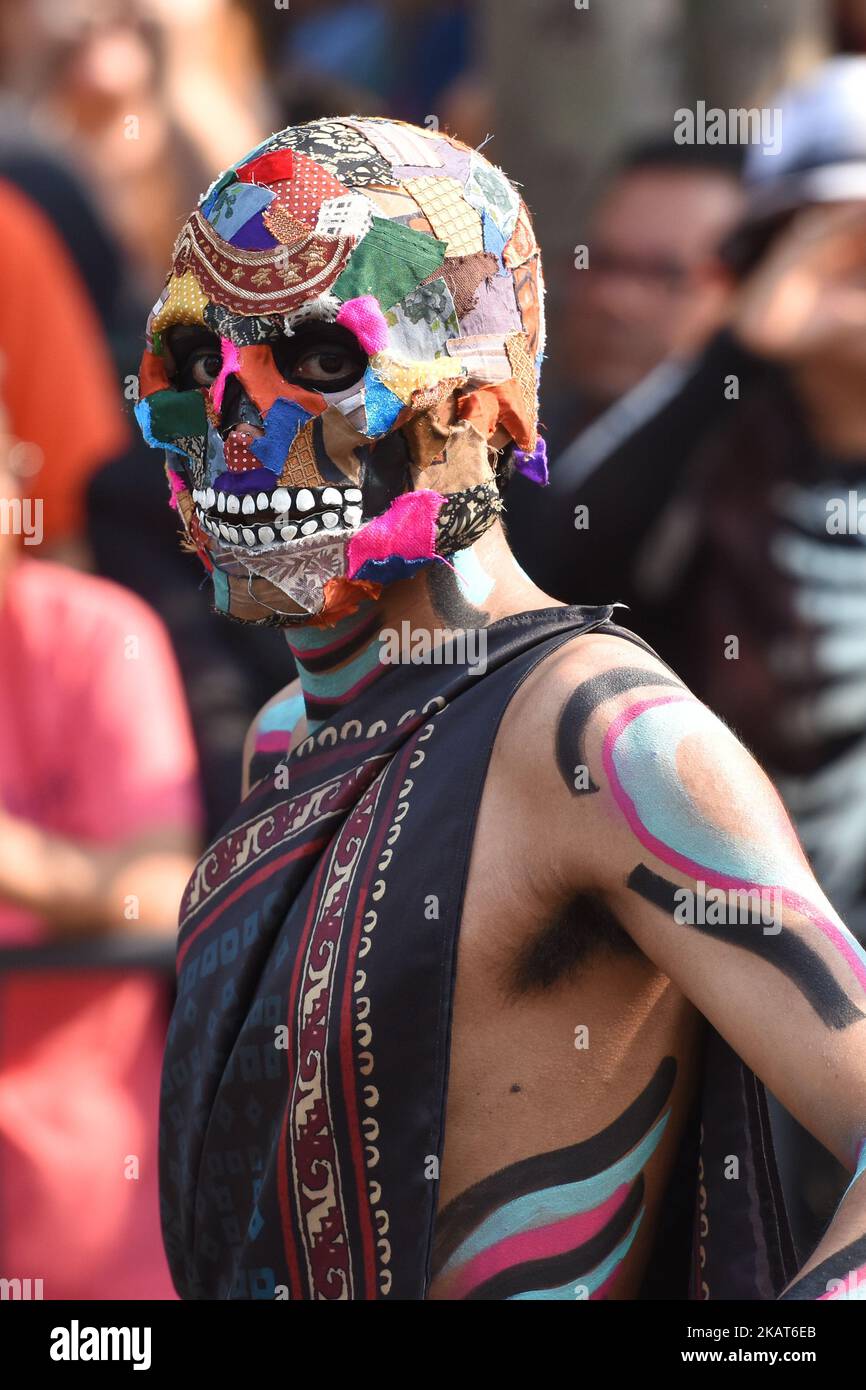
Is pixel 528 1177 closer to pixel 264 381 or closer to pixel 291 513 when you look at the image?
pixel 291 513

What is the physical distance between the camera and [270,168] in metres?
3.11

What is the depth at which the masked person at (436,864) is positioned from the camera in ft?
9.00

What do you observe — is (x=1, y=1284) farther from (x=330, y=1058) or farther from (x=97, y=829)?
(x=330, y=1058)

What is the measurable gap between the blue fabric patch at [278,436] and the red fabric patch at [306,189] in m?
0.24

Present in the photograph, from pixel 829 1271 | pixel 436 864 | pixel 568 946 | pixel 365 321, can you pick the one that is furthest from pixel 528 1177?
pixel 365 321

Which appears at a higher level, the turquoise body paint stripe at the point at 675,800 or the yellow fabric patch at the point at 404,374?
the yellow fabric patch at the point at 404,374

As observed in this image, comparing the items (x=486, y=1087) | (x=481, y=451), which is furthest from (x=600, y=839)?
(x=481, y=451)

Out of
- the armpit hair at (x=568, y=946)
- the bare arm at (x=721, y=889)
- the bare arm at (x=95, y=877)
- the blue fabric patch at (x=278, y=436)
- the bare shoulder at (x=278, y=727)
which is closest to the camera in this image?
the bare arm at (x=721, y=889)

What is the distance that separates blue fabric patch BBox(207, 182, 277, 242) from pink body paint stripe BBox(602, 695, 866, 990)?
0.84 m

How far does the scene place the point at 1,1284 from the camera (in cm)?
475

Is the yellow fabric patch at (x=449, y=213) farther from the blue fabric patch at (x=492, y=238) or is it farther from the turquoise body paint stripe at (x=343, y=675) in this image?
the turquoise body paint stripe at (x=343, y=675)

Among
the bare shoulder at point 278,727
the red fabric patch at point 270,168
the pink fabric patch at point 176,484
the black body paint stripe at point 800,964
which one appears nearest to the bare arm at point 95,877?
the bare shoulder at point 278,727

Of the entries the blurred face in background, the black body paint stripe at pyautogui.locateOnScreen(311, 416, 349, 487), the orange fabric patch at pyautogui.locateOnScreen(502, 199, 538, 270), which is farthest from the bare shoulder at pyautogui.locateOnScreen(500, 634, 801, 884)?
the blurred face in background

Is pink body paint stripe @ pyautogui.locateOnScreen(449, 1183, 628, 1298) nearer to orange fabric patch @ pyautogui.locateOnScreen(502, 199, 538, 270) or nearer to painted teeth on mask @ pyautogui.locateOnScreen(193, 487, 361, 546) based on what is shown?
painted teeth on mask @ pyautogui.locateOnScreen(193, 487, 361, 546)
